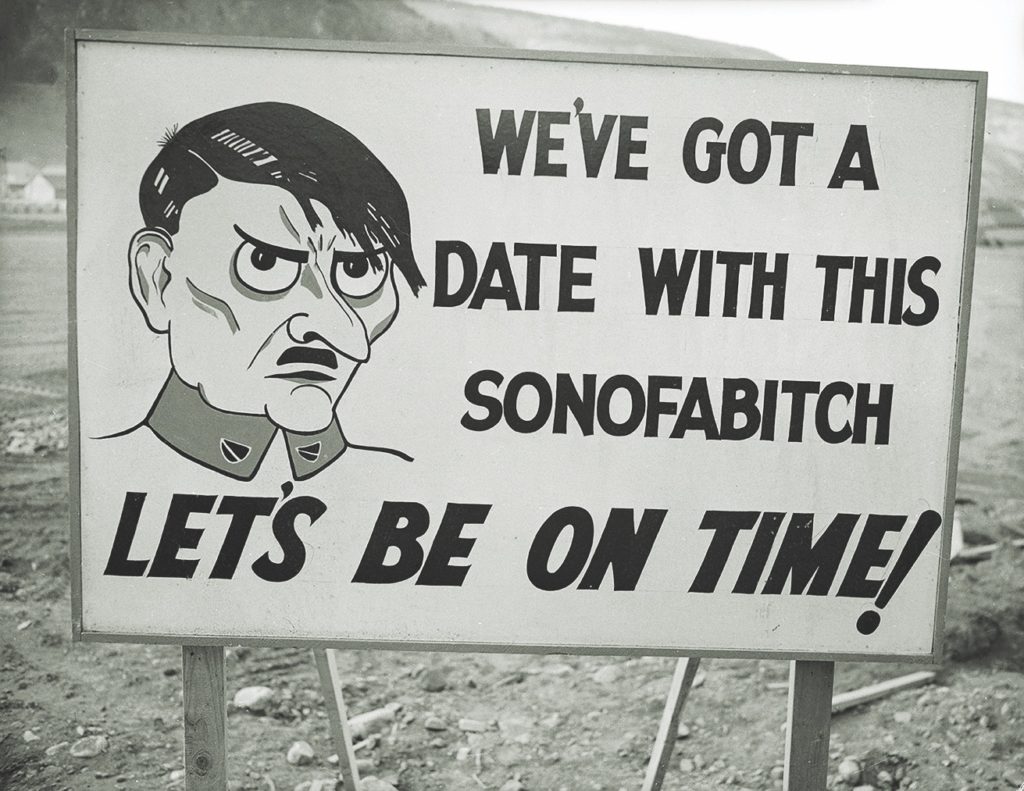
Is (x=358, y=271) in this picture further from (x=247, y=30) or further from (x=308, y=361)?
(x=247, y=30)

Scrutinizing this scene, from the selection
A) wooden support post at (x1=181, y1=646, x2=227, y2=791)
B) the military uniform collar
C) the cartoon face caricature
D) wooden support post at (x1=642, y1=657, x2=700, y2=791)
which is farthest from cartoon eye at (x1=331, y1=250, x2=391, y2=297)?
wooden support post at (x1=642, y1=657, x2=700, y2=791)

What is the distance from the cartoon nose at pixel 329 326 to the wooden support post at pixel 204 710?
696mm

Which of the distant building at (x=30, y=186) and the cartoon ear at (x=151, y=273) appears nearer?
the cartoon ear at (x=151, y=273)

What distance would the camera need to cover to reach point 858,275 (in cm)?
160

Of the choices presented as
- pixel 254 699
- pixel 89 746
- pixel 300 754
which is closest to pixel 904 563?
pixel 300 754

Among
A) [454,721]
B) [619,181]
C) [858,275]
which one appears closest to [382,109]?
[619,181]

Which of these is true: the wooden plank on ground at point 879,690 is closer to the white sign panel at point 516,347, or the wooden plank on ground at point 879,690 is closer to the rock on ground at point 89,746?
the white sign panel at point 516,347

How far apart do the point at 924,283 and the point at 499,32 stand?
6.16 feet

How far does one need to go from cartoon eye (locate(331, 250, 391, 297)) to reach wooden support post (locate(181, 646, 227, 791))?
2.66 feet

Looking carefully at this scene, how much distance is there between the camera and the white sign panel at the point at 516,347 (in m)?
1.57

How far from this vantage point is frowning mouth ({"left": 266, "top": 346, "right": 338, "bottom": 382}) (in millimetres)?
1595

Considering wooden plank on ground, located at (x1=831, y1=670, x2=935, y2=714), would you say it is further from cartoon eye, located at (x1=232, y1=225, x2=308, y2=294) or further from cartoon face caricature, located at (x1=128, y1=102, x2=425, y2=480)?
cartoon eye, located at (x1=232, y1=225, x2=308, y2=294)

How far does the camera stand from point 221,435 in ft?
5.26

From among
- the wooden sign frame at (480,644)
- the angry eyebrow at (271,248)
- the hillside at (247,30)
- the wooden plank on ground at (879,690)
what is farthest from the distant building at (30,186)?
the wooden plank on ground at (879,690)
